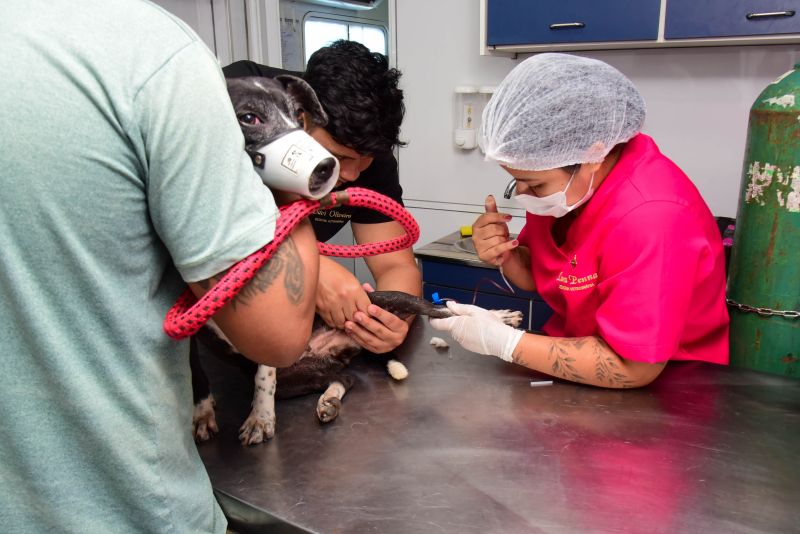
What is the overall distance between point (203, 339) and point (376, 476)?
0.57 meters

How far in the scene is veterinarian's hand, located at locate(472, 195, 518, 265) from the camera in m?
1.77

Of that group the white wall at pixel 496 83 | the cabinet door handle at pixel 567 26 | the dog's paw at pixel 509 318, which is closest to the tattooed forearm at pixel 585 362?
the dog's paw at pixel 509 318

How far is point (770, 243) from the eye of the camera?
5.21 feet

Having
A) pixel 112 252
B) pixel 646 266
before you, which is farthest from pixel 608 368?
pixel 112 252

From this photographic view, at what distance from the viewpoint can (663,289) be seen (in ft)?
4.23

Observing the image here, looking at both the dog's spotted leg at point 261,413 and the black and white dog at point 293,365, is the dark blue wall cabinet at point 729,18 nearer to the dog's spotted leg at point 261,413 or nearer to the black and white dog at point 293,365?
the black and white dog at point 293,365

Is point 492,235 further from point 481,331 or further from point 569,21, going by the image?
point 569,21

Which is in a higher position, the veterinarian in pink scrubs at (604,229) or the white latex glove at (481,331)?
the veterinarian in pink scrubs at (604,229)

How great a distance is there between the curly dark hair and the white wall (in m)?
2.06

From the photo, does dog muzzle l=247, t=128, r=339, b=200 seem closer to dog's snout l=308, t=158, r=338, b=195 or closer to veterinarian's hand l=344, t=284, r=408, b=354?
dog's snout l=308, t=158, r=338, b=195

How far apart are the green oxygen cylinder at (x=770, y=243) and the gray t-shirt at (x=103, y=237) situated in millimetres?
1430

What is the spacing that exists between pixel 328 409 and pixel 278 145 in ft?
2.25

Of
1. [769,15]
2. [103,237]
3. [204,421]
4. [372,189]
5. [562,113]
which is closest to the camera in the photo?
[103,237]

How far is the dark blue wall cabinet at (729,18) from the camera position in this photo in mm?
2494
